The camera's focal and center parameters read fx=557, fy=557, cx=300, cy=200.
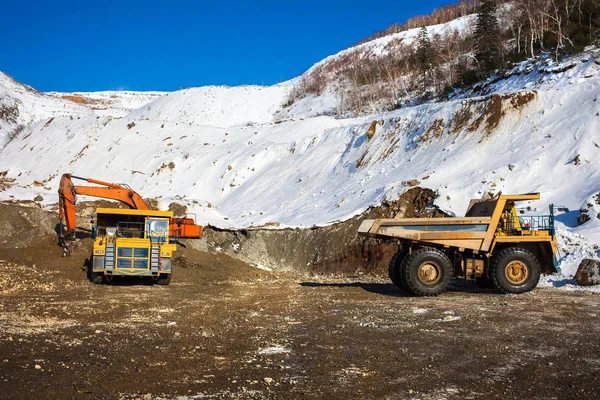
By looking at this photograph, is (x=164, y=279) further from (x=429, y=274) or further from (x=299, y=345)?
(x=299, y=345)

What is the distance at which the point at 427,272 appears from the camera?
13.3 m

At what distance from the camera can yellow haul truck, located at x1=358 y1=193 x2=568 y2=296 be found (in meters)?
13.2

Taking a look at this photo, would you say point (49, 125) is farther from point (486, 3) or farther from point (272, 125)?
point (486, 3)

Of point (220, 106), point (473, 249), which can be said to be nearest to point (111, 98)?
point (220, 106)

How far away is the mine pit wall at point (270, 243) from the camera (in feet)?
64.3

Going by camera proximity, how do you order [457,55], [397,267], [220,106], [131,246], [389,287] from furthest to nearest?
[220,106]
[457,55]
[131,246]
[389,287]
[397,267]

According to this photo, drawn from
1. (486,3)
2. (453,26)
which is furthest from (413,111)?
(453,26)

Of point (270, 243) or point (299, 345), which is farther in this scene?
point (270, 243)

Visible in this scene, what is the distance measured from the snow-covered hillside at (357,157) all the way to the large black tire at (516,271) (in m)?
3.39

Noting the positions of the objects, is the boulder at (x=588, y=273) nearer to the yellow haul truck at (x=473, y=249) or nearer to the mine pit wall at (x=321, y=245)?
the yellow haul truck at (x=473, y=249)

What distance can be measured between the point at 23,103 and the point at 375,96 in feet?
133

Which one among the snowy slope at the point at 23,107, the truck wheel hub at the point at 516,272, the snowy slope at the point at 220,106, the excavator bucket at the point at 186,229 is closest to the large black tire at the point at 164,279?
the excavator bucket at the point at 186,229

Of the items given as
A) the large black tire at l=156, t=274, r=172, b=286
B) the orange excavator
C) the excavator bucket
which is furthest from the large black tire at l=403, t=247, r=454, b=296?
the excavator bucket

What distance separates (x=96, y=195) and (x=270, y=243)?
685cm
